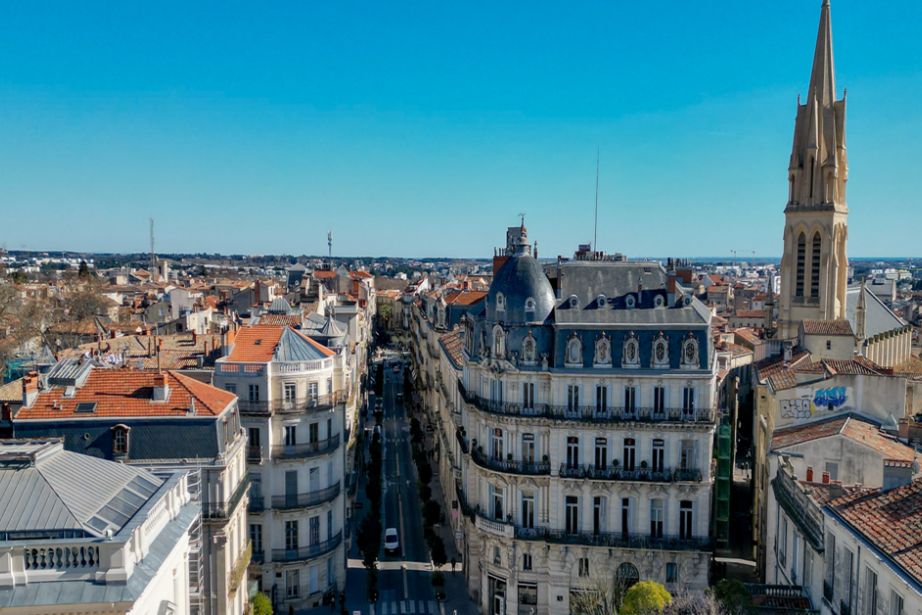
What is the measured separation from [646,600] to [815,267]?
6470cm

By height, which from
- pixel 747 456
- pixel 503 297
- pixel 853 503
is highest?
pixel 503 297

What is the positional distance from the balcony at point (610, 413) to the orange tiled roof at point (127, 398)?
682 inches

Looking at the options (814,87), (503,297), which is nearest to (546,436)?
(503,297)

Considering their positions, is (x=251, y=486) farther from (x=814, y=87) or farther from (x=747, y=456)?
(x=814, y=87)

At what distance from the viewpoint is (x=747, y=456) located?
7906 centimetres

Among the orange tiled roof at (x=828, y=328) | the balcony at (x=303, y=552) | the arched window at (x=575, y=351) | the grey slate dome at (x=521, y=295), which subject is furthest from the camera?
the orange tiled roof at (x=828, y=328)

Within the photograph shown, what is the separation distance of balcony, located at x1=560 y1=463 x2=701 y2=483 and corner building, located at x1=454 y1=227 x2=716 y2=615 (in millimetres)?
61

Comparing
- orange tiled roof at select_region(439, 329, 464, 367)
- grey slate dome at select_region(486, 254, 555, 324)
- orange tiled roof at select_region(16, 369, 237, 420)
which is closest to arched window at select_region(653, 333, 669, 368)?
grey slate dome at select_region(486, 254, 555, 324)

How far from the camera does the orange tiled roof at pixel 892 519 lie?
26.0m

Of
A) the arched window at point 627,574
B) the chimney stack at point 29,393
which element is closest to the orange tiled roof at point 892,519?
the arched window at point 627,574

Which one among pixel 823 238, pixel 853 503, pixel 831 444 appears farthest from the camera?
pixel 823 238

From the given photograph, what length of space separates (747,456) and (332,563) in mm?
47859

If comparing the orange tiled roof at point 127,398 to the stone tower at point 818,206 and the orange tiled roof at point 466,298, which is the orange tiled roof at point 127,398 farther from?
the stone tower at point 818,206

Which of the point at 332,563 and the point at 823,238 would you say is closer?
the point at 332,563
